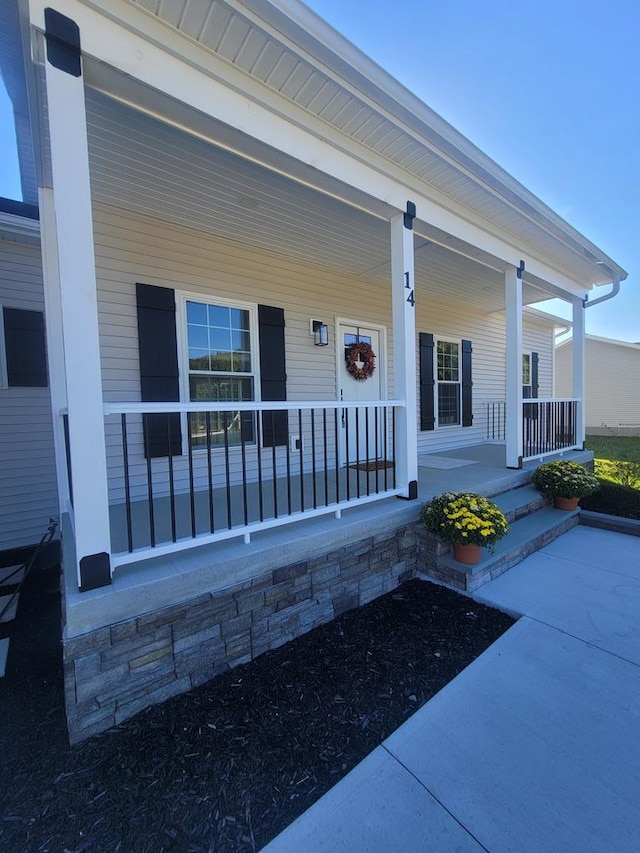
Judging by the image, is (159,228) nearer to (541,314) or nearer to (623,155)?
(541,314)

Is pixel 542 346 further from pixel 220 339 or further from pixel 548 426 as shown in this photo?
pixel 220 339

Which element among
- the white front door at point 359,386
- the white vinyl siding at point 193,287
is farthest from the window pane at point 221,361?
the white front door at point 359,386

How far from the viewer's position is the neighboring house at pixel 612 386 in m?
15.8

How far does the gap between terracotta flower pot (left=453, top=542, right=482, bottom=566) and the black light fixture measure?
9.58 ft

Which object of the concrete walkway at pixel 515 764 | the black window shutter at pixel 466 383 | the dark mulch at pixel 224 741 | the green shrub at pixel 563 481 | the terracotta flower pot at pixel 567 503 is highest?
the black window shutter at pixel 466 383

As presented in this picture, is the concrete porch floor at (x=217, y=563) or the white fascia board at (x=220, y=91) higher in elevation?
the white fascia board at (x=220, y=91)

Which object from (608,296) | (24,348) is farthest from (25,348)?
(608,296)

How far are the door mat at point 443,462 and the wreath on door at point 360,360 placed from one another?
59.2 inches

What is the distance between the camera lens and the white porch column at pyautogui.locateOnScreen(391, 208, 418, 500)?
3.27 m

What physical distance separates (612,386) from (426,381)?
14441 millimetres

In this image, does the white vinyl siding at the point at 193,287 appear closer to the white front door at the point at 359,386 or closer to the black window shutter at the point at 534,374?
the white front door at the point at 359,386

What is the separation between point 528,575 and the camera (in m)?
3.24

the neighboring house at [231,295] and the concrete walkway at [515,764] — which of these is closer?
the concrete walkway at [515,764]

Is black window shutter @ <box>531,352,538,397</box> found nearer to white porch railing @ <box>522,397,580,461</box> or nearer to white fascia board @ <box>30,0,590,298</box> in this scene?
white porch railing @ <box>522,397,580,461</box>
